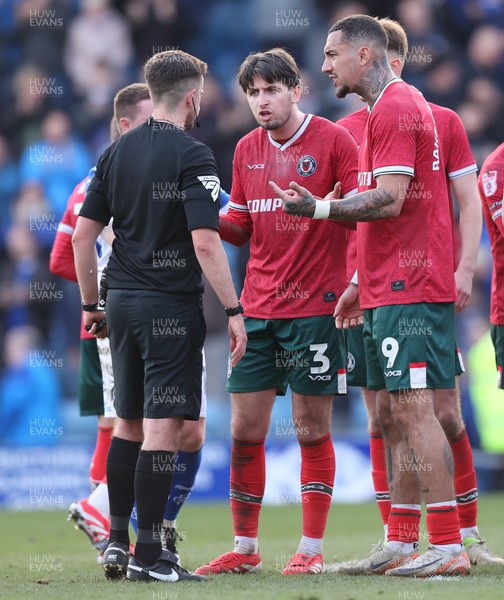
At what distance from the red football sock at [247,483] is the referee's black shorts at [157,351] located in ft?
2.31

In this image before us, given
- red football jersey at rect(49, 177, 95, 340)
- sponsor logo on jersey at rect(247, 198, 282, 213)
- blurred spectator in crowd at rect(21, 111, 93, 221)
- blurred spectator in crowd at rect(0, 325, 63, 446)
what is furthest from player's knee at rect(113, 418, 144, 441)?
blurred spectator in crowd at rect(21, 111, 93, 221)

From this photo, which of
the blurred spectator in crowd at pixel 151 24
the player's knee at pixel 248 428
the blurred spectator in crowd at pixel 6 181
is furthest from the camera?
the blurred spectator in crowd at pixel 151 24

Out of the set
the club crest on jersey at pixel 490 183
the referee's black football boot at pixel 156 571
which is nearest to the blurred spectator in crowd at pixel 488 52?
the club crest on jersey at pixel 490 183

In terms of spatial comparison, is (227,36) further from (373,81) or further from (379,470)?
(373,81)

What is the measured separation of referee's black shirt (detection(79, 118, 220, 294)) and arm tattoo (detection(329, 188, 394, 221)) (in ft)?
1.89

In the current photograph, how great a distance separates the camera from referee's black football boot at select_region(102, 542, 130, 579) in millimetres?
5184

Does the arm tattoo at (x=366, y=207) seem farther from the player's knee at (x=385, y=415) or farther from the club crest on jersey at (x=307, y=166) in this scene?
the player's knee at (x=385, y=415)

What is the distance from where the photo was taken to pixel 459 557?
5.01 meters

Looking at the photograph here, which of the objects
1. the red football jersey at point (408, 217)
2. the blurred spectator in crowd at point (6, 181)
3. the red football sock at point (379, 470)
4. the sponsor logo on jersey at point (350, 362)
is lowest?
the red football sock at point (379, 470)

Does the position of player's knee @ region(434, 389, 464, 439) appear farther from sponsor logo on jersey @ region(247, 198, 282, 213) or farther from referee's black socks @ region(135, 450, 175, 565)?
referee's black socks @ region(135, 450, 175, 565)

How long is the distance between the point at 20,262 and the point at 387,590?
9.34 meters

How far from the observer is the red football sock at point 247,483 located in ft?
18.8

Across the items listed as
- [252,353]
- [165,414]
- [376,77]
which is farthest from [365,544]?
[376,77]

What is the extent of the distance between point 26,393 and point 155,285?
7.54m
